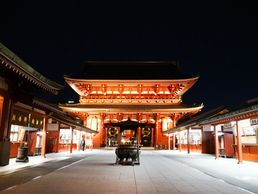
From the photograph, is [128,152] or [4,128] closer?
[4,128]

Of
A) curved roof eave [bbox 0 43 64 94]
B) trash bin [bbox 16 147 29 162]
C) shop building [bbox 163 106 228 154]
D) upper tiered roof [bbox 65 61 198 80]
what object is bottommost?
trash bin [bbox 16 147 29 162]

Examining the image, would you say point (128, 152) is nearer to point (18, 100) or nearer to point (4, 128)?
point (4, 128)

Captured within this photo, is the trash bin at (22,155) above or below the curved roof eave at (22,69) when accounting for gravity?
below

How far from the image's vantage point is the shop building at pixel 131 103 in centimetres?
3841

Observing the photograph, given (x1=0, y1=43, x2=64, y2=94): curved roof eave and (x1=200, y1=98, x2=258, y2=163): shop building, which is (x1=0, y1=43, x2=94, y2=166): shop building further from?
(x1=200, y1=98, x2=258, y2=163): shop building

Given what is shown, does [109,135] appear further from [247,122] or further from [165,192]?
[165,192]

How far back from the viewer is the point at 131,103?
40.9 meters

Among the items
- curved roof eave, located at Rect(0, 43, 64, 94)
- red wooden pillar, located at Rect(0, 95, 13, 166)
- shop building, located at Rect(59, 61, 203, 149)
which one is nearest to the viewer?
curved roof eave, located at Rect(0, 43, 64, 94)

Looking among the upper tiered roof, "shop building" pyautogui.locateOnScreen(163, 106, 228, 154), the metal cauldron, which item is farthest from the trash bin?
the upper tiered roof

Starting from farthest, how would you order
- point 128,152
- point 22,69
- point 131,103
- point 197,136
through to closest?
1. point 131,103
2. point 197,136
3. point 128,152
4. point 22,69

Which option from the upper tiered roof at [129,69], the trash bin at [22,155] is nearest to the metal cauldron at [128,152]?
the trash bin at [22,155]

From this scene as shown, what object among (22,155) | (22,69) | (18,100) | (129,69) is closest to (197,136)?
(22,155)

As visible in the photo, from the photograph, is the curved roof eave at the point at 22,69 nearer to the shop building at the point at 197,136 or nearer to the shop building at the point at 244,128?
the shop building at the point at 244,128

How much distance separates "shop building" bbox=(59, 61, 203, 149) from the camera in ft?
126
